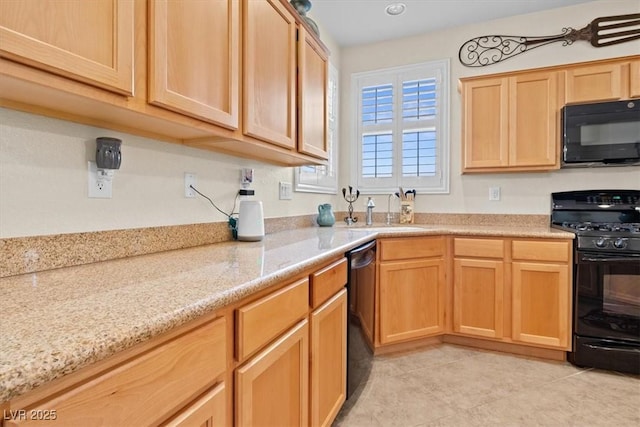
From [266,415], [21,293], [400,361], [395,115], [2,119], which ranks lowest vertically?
[400,361]

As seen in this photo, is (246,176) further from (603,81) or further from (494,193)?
(603,81)

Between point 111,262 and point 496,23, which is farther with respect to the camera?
point 496,23

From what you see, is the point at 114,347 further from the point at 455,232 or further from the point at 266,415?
the point at 455,232

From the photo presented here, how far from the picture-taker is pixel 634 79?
237cm

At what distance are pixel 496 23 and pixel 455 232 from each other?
6.19ft

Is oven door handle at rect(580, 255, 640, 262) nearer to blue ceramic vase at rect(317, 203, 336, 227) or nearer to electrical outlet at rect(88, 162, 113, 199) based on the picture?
blue ceramic vase at rect(317, 203, 336, 227)

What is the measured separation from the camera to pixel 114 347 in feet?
1.72

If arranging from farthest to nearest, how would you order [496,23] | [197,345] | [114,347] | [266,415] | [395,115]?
[395,115] → [496,23] → [266,415] → [197,345] → [114,347]

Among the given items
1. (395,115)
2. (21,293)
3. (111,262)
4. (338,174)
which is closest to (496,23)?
(395,115)

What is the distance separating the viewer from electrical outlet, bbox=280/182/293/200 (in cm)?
235

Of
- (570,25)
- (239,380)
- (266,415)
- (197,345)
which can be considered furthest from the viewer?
(570,25)

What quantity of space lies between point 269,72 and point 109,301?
1237mm

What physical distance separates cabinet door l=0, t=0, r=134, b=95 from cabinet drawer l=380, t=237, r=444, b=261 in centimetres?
181

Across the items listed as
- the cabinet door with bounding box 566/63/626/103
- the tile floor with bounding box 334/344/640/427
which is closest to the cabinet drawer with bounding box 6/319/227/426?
the tile floor with bounding box 334/344/640/427
